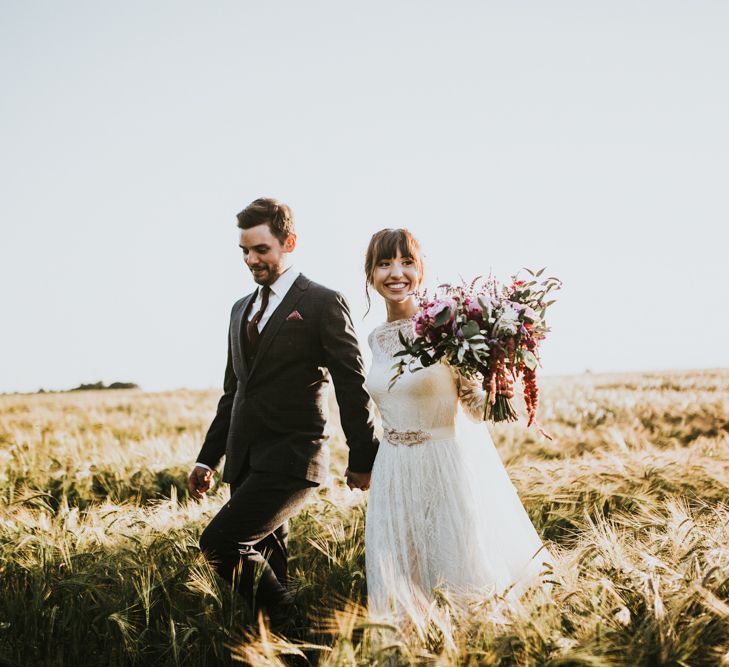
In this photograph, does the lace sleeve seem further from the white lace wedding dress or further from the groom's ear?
the groom's ear

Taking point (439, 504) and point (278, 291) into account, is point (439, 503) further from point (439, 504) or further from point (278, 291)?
point (278, 291)

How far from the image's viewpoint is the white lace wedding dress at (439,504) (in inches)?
114

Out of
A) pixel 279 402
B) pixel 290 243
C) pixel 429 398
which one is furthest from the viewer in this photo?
pixel 290 243

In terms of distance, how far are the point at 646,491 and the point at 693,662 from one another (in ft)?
9.67

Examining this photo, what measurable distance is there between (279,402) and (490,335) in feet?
3.79

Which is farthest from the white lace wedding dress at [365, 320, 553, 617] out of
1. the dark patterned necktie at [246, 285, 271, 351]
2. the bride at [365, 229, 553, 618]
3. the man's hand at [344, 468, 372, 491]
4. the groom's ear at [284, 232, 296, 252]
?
the groom's ear at [284, 232, 296, 252]

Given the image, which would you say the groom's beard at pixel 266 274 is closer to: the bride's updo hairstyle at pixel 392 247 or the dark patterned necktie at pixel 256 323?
the dark patterned necktie at pixel 256 323

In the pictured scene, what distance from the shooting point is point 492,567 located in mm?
2891

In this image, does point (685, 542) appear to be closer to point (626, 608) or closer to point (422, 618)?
point (626, 608)

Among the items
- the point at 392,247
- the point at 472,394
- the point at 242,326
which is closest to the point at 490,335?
the point at 472,394

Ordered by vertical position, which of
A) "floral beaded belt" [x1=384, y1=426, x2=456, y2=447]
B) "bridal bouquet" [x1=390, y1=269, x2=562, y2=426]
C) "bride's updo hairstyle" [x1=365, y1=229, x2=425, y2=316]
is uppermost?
"bride's updo hairstyle" [x1=365, y1=229, x2=425, y2=316]

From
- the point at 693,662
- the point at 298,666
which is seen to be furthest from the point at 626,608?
the point at 298,666

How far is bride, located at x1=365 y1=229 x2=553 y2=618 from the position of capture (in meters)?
2.90

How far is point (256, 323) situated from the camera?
335cm
